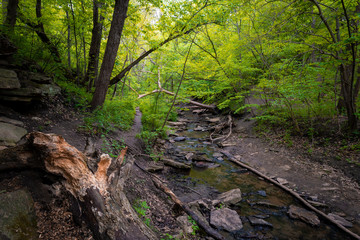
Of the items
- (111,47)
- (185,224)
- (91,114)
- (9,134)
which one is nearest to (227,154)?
(185,224)

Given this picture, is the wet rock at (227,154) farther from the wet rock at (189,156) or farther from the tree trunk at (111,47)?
the tree trunk at (111,47)

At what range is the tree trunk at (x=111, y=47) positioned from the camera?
572 centimetres

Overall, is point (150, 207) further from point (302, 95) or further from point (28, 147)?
point (302, 95)

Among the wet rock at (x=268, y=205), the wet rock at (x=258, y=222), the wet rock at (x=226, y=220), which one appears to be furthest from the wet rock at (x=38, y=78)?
the wet rock at (x=268, y=205)

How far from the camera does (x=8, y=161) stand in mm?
1936

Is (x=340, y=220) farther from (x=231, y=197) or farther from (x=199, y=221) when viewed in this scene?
(x=199, y=221)

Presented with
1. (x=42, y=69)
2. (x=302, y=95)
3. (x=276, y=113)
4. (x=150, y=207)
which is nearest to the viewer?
(x=150, y=207)

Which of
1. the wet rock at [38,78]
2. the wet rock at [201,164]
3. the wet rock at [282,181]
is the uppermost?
the wet rock at [38,78]

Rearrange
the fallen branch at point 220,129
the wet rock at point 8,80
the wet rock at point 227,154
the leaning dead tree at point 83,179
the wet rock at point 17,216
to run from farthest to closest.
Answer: the fallen branch at point 220,129, the wet rock at point 227,154, the wet rock at point 8,80, the leaning dead tree at point 83,179, the wet rock at point 17,216

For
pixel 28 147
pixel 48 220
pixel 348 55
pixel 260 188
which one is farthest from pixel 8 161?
pixel 348 55

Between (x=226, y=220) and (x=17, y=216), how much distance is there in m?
3.86

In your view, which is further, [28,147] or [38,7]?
[38,7]

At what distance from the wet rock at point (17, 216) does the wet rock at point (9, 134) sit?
170 centimetres

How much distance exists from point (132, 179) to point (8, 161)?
2.43m
